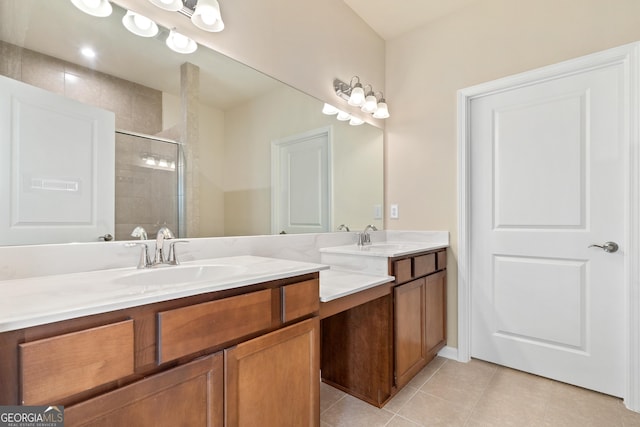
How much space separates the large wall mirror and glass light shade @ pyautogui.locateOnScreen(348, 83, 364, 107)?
34 centimetres

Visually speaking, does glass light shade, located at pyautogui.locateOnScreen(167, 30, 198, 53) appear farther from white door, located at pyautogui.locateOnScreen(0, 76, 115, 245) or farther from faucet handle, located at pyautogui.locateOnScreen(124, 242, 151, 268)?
faucet handle, located at pyautogui.locateOnScreen(124, 242, 151, 268)

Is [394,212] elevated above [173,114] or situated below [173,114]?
below

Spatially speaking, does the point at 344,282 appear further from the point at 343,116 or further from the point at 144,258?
the point at 343,116

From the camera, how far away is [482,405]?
167 cm

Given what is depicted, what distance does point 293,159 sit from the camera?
1854 millimetres

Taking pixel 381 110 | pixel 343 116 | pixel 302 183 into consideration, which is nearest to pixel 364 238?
pixel 302 183

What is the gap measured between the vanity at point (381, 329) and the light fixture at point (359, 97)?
1.12m

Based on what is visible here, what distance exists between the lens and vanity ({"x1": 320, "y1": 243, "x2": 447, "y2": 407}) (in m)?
1.65

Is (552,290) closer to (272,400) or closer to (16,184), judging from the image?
(272,400)

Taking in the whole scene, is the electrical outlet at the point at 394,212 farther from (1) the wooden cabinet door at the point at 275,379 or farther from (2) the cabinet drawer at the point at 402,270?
(1) the wooden cabinet door at the point at 275,379

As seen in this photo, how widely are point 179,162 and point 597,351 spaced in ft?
8.48

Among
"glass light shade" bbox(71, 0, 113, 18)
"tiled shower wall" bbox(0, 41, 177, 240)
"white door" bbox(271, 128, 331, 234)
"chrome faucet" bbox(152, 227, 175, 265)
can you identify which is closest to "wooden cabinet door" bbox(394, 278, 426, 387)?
"white door" bbox(271, 128, 331, 234)

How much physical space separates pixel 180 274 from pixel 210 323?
0.39m

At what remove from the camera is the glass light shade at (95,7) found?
108cm
